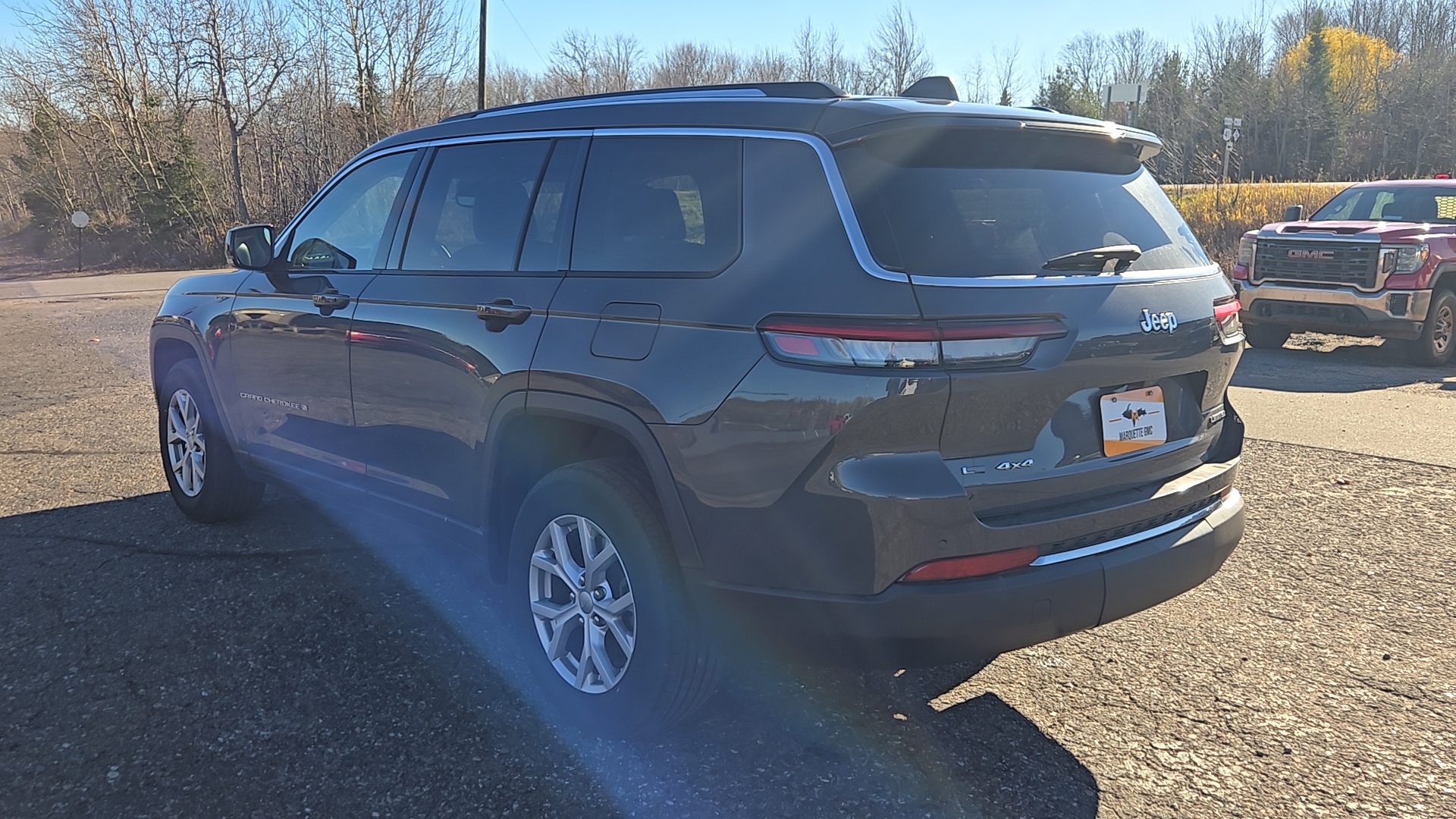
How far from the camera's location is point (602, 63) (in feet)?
178

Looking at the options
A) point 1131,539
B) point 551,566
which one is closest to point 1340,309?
point 1131,539

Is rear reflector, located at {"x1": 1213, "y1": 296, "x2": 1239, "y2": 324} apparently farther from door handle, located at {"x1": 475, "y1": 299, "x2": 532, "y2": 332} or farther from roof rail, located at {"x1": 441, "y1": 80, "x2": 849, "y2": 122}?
door handle, located at {"x1": 475, "y1": 299, "x2": 532, "y2": 332}

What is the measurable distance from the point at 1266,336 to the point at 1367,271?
162 centimetres

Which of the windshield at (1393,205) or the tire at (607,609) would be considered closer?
the tire at (607,609)

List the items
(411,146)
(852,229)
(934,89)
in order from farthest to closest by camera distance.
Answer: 1. (411,146)
2. (934,89)
3. (852,229)

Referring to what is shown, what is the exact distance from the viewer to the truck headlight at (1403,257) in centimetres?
1016

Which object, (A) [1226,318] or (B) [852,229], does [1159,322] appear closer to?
(A) [1226,318]

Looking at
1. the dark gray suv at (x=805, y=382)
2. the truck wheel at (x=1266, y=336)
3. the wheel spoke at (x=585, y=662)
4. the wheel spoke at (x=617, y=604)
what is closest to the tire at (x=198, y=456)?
the dark gray suv at (x=805, y=382)

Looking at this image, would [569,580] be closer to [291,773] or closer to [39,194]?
[291,773]

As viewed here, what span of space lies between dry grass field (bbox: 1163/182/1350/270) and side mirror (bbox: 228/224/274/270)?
1555 cm

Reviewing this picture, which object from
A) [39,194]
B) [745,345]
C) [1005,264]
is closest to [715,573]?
[745,345]

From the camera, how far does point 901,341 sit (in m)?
2.43

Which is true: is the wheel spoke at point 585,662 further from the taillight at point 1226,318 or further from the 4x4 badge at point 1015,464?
the taillight at point 1226,318

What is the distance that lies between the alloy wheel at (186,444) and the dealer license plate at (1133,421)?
4123mm
